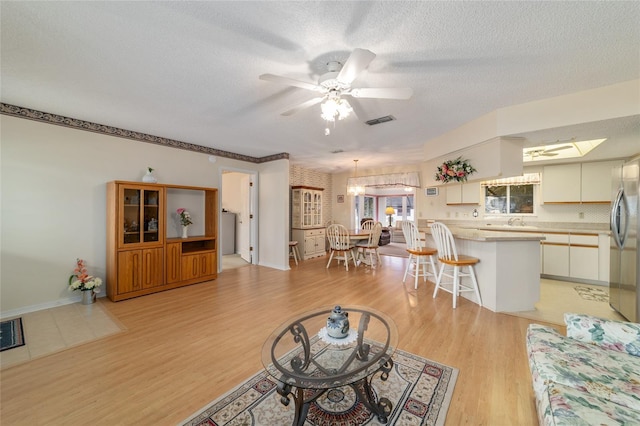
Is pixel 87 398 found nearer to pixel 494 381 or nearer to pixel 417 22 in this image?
pixel 494 381

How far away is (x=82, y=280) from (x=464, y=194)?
6.69m

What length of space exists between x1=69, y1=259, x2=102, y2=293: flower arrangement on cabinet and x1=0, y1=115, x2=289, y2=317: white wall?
10 centimetres

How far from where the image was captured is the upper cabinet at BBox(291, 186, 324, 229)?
629 cm

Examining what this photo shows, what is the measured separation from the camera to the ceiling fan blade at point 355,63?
1492 millimetres

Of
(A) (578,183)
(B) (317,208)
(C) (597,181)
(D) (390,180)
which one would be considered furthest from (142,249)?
(C) (597,181)

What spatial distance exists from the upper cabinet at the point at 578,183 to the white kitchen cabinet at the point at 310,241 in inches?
189

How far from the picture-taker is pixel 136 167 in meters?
3.84

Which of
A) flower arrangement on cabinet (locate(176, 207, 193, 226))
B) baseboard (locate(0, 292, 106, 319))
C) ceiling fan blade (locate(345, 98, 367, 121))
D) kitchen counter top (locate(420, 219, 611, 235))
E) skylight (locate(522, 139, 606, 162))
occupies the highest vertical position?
ceiling fan blade (locate(345, 98, 367, 121))

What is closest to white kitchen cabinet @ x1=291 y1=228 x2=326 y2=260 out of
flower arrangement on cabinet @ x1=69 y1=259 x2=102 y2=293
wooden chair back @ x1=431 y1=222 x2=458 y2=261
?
wooden chair back @ x1=431 y1=222 x2=458 y2=261

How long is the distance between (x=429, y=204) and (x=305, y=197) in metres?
3.16

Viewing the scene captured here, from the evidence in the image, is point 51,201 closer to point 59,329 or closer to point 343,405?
point 59,329

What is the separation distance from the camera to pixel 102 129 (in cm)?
349

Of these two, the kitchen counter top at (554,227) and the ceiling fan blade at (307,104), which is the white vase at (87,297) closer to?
the ceiling fan blade at (307,104)

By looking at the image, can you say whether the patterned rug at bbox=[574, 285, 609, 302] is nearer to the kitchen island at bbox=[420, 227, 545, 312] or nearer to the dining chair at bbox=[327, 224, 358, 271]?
the kitchen island at bbox=[420, 227, 545, 312]
